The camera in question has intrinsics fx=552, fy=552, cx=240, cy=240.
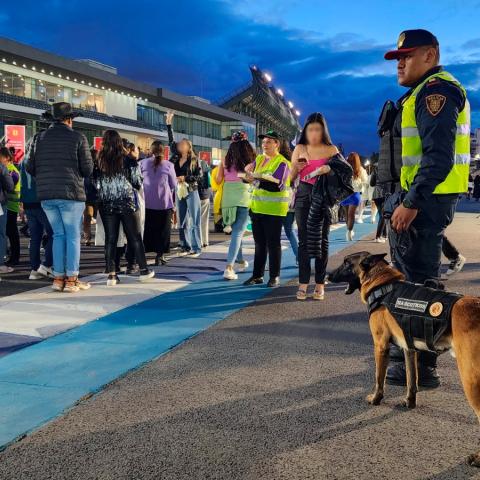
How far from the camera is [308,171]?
20.1 feet

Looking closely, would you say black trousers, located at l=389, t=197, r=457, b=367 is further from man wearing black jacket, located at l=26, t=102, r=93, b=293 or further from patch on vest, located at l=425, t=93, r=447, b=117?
man wearing black jacket, located at l=26, t=102, r=93, b=293

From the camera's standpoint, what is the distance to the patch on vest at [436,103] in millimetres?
3123

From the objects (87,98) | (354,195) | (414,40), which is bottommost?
(354,195)

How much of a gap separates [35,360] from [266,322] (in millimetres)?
2130

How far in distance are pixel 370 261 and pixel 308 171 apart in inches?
114

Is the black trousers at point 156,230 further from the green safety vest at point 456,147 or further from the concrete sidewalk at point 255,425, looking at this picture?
the green safety vest at point 456,147

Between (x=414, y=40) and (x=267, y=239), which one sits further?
(x=267, y=239)

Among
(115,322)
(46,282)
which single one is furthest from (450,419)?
(46,282)

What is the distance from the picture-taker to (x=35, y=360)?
13.3ft

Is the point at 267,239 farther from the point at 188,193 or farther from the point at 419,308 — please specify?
the point at 419,308

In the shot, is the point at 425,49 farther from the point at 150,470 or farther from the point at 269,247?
the point at 269,247

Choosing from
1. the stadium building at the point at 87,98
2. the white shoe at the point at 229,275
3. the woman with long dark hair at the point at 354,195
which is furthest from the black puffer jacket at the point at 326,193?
the stadium building at the point at 87,98

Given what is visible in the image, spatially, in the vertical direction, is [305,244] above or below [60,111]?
below

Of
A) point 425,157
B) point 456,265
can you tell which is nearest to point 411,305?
point 425,157
